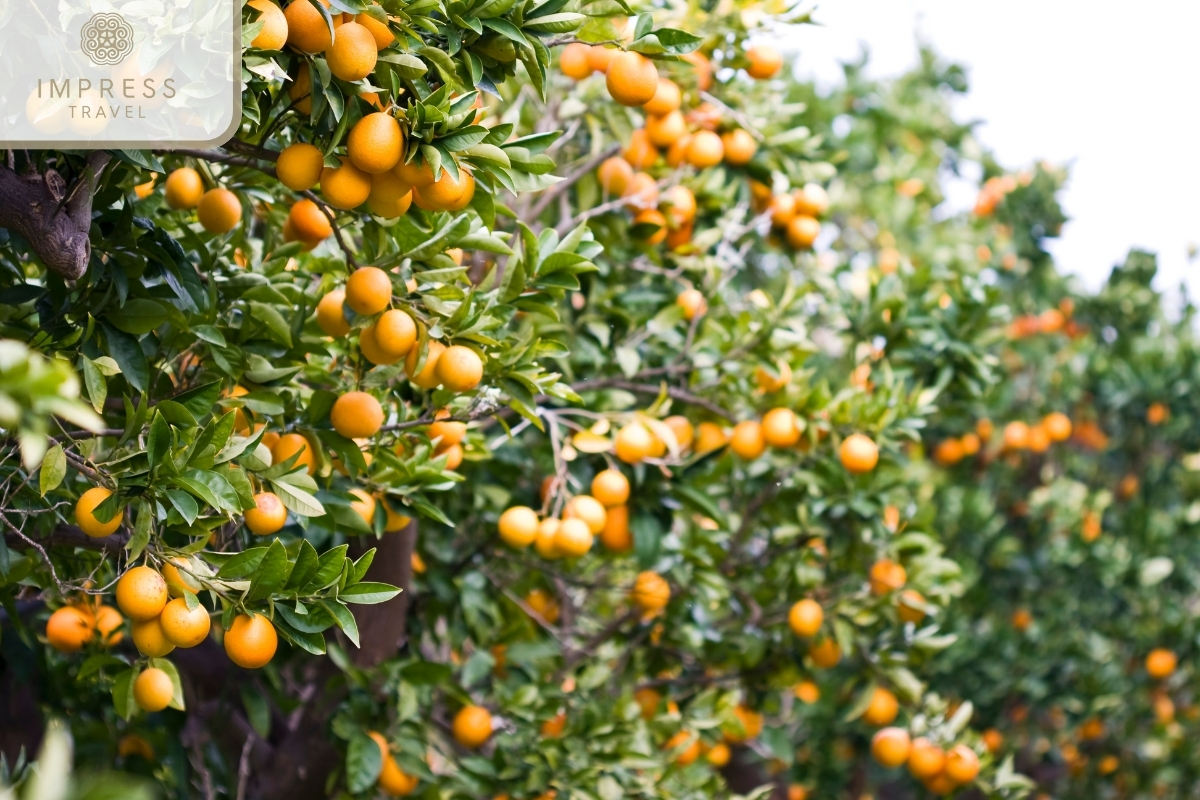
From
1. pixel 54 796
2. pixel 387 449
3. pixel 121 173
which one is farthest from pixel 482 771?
pixel 54 796

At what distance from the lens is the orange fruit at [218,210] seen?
1.68 meters

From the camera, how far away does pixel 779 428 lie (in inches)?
91.4

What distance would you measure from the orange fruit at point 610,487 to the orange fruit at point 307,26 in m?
1.06

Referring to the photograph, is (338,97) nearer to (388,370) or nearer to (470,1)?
(470,1)

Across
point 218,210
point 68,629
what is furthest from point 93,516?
point 68,629

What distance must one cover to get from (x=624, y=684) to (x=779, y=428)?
33.5 inches

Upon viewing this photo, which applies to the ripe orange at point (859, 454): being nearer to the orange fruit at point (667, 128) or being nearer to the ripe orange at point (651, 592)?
the ripe orange at point (651, 592)

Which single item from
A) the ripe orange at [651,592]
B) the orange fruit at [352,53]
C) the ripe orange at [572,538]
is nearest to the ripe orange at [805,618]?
the ripe orange at [651,592]

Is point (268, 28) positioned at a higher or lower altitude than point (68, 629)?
higher

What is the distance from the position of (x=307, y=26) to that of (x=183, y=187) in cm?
59

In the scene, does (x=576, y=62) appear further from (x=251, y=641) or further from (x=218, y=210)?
(x=251, y=641)

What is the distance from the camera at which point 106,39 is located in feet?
3.87

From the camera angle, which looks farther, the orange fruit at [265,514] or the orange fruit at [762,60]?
the orange fruit at [762,60]

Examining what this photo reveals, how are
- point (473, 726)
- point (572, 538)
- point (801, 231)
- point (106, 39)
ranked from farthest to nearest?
1. point (801, 231)
2. point (473, 726)
3. point (572, 538)
4. point (106, 39)
